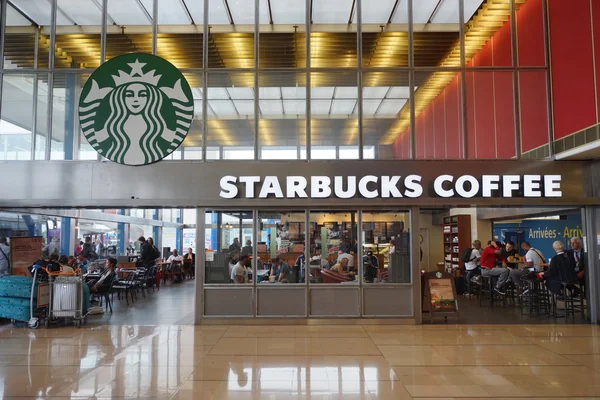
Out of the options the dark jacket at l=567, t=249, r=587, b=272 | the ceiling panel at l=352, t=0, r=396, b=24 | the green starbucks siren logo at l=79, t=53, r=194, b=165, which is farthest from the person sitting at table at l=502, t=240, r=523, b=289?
the green starbucks siren logo at l=79, t=53, r=194, b=165

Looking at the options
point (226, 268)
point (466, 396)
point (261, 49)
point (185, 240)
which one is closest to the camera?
point (466, 396)

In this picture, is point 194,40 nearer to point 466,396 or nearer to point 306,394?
point 306,394

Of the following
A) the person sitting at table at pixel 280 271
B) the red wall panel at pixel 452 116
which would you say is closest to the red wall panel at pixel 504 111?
the red wall panel at pixel 452 116

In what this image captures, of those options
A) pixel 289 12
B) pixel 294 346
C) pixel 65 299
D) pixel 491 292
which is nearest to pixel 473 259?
pixel 491 292

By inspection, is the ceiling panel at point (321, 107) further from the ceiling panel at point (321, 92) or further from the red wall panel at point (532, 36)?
the red wall panel at point (532, 36)

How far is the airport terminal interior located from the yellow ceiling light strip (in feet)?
0.13

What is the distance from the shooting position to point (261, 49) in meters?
10.0

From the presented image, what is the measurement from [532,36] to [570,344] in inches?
239

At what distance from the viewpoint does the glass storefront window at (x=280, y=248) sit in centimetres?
940

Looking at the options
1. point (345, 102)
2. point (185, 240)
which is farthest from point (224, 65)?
point (185, 240)

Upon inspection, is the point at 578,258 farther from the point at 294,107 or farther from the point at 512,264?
the point at 294,107

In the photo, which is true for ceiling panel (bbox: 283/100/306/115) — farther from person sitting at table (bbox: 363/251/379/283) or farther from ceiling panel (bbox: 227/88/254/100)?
person sitting at table (bbox: 363/251/379/283)

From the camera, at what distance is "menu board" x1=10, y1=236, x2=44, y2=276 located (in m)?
9.91

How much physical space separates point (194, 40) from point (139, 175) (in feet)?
10.3
